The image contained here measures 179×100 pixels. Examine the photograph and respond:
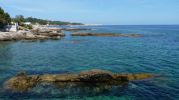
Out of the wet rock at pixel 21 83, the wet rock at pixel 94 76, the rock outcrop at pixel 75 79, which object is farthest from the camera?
the wet rock at pixel 94 76

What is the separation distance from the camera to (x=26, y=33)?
284 ft

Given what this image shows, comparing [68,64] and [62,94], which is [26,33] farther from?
[62,94]

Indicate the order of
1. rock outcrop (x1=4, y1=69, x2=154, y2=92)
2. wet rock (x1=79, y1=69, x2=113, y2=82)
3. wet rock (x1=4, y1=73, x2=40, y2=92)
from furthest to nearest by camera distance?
wet rock (x1=79, y1=69, x2=113, y2=82)
rock outcrop (x1=4, y1=69, x2=154, y2=92)
wet rock (x1=4, y1=73, x2=40, y2=92)

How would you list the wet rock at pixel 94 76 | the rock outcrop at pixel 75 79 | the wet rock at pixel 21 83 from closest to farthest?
the wet rock at pixel 21 83 < the rock outcrop at pixel 75 79 < the wet rock at pixel 94 76

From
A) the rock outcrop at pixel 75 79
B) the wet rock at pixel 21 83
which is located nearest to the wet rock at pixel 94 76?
the rock outcrop at pixel 75 79

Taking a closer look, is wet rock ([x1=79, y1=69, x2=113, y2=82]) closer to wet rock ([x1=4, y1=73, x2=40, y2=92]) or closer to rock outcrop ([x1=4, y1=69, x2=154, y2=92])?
rock outcrop ([x1=4, y1=69, x2=154, y2=92])

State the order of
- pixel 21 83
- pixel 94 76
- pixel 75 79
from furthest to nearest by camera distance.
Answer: pixel 75 79
pixel 94 76
pixel 21 83

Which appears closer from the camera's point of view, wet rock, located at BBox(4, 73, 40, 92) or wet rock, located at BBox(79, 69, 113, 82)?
wet rock, located at BBox(4, 73, 40, 92)

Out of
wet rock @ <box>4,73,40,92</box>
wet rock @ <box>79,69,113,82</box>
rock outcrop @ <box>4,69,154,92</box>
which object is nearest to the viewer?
wet rock @ <box>4,73,40,92</box>

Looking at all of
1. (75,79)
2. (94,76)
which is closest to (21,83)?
(75,79)

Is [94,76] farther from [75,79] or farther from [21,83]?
[21,83]

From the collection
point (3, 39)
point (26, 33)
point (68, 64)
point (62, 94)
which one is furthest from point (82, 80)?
point (26, 33)

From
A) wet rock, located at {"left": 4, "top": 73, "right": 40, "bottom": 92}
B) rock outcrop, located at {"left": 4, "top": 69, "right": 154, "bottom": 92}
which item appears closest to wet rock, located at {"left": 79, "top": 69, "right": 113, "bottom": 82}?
rock outcrop, located at {"left": 4, "top": 69, "right": 154, "bottom": 92}

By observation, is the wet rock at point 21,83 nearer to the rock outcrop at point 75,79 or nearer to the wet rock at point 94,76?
the rock outcrop at point 75,79
